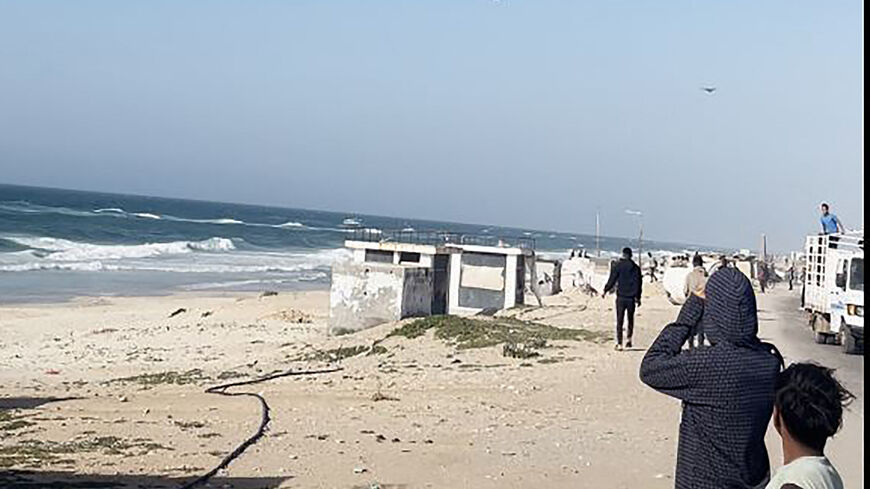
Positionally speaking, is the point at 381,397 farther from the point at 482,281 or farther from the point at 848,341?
the point at 482,281

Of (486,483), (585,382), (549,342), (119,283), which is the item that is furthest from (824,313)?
(119,283)

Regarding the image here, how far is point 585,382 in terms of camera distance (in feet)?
52.7

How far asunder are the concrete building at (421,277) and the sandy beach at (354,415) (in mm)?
1138

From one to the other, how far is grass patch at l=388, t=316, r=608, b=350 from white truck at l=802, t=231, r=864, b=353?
4.19 m

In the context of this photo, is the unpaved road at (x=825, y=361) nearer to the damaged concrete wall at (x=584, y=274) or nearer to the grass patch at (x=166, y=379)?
the damaged concrete wall at (x=584, y=274)

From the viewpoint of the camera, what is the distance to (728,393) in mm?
5047

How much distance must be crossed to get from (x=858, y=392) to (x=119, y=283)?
1541 inches

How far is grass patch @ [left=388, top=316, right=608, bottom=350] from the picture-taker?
20312 mm

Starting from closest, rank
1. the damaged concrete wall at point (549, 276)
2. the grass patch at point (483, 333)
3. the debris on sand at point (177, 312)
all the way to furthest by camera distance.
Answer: the grass patch at point (483, 333) < the debris on sand at point (177, 312) < the damaged concrete wall at point (549, 276)

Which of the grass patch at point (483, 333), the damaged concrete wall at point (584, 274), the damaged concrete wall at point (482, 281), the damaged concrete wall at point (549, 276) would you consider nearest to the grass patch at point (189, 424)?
the grass patch at point (483, 333)

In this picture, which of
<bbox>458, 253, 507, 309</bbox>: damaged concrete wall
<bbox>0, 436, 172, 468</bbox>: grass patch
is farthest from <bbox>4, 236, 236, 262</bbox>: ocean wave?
<bbox>0, 436, 172, 468</bbox>: grass patch

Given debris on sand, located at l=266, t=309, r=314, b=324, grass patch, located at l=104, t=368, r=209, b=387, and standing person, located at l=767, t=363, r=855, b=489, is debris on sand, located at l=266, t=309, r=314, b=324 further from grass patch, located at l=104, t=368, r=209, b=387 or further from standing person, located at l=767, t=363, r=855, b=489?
standing person, located at l=767, t=363, r=855, b=489

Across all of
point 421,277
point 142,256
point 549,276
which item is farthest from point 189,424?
point 142,256

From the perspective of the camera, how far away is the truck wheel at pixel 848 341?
21386 mm
